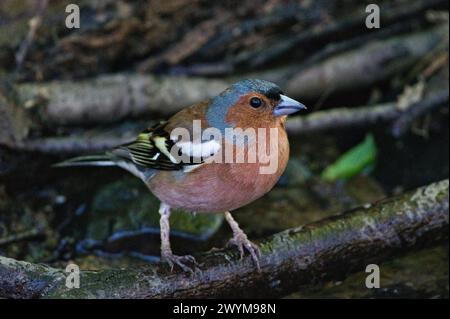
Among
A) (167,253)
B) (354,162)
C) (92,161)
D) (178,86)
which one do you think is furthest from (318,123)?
(167,253)

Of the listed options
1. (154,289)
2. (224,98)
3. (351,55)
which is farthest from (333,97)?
(154,289)

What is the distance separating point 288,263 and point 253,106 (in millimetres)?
918

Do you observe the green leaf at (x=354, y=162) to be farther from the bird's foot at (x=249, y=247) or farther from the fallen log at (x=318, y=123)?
the bird's foot at (x=249, y=247)

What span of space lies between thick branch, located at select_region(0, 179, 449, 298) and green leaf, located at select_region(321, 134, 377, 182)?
1.42m

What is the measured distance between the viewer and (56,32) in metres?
6.24

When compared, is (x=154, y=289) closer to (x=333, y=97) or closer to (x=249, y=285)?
(x=249, y=285)

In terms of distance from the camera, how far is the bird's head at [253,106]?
173 inches

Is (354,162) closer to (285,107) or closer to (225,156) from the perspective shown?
(285,107)

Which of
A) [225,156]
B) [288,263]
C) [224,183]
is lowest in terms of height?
[288,263]

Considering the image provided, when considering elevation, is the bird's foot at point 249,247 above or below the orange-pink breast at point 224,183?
below

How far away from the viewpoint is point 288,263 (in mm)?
4488

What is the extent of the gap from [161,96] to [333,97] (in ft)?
5.49

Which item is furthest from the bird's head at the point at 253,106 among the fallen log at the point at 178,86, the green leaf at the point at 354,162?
the green leaf at the point at 354,162

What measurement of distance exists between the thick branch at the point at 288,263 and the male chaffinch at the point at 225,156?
113 millimetres
